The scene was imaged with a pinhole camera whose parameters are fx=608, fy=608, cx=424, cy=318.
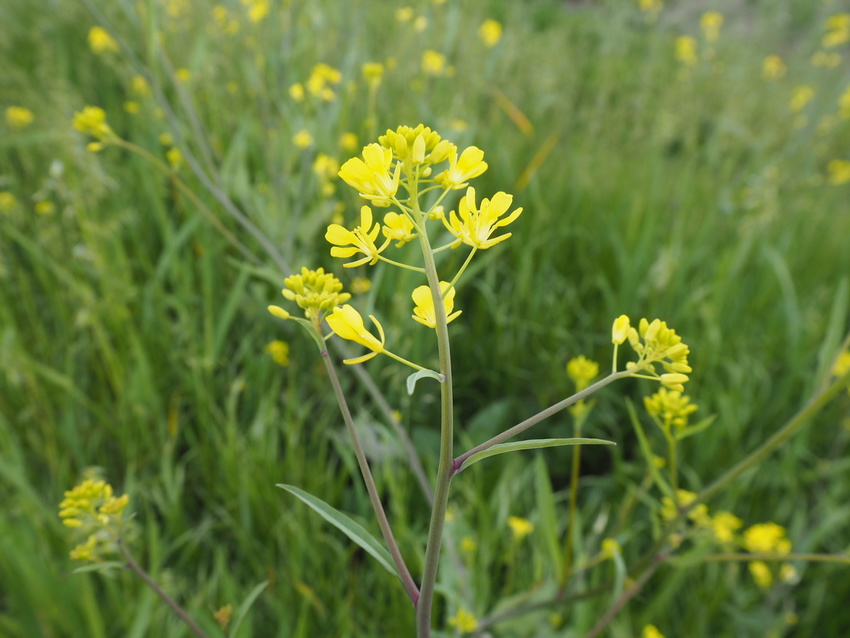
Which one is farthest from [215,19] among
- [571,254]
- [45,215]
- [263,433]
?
[263,433]

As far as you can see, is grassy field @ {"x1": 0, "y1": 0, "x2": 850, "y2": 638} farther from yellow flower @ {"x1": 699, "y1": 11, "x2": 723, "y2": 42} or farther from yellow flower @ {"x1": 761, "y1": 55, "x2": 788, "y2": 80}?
yellow flower @ {"x1": 761, "y1": 55, "x2": 788, "y2": 80}

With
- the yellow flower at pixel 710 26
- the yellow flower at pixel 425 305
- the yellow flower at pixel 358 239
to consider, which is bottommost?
the yellow flower at pixel 425 305

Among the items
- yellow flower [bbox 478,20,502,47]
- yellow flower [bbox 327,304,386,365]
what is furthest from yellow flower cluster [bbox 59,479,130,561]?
yellow flower [bbox 478,20,502,47]

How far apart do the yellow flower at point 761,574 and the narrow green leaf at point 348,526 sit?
1.08 m

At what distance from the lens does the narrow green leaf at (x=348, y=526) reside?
52cm

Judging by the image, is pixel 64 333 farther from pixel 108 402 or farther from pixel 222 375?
pixel 222 375

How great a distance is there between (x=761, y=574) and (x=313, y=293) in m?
1.27

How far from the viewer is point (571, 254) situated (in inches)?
79.3

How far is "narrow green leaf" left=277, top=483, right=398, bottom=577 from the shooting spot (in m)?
0.52

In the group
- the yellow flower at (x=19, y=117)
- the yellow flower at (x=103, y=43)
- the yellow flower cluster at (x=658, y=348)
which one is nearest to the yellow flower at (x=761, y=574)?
the yellow flower cluster at (x=658, y=348)

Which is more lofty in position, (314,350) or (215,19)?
(215,19)

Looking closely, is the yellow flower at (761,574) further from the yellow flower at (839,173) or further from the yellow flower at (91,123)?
the yellow flower at (839,173)

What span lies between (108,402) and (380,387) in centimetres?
63

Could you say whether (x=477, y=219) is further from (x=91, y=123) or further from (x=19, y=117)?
(x=19, y=117)
